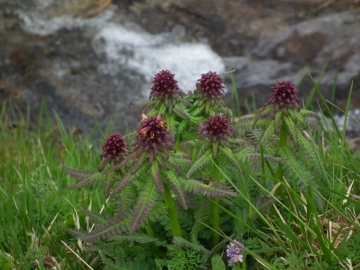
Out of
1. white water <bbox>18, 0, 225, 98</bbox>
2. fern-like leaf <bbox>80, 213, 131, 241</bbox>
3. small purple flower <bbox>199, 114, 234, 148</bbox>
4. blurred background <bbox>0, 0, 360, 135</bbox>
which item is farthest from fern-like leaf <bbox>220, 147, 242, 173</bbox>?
white water <bbox>18, 0, 225, 98</bbox>

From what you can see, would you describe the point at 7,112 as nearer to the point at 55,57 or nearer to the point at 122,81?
the point at 55,57

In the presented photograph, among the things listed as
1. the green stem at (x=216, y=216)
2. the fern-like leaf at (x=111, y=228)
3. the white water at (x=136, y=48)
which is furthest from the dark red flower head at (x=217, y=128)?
the white water at (x=136, y=48)

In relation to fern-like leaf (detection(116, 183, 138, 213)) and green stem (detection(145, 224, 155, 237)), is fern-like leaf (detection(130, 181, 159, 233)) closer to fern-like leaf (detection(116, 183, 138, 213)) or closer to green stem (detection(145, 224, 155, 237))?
fern-like leaf (detection(116, 183, 138, 213))

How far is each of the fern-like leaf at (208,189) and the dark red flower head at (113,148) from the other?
→ 0.31 meters

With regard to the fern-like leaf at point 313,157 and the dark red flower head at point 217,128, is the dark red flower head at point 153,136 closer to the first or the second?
the dark red flower head at point 217,128

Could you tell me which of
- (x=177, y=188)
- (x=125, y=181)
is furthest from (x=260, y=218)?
(x=125, y=181)

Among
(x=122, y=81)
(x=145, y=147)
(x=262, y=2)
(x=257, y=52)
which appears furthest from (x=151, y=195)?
(x=262, y=2)

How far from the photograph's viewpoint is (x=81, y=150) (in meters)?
4.09

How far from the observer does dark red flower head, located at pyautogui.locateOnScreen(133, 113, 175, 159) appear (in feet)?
6.83

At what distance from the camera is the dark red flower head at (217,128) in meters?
2.20

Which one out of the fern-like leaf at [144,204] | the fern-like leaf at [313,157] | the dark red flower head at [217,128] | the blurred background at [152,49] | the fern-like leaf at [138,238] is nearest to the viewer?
the fern-like leaf at [144,204]

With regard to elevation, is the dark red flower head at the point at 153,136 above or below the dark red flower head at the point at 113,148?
above

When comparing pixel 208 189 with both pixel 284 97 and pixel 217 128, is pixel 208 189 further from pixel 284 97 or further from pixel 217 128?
pixel 284 97

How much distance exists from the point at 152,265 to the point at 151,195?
43 cm
